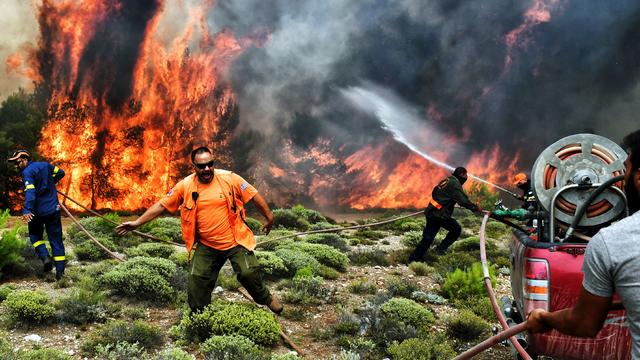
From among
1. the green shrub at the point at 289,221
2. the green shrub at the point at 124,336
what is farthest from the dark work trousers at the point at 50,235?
the green shrub at the point at 289,221

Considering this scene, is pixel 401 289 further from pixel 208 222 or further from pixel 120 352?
pixel 120 352

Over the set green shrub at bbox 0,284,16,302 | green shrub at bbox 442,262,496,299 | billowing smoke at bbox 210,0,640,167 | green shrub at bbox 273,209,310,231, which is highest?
billowing smoke at bbox 210,0,640,167

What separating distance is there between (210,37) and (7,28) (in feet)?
59.6

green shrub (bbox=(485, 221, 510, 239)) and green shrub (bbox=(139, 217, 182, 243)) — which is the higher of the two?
green shrub (bbox=(485, 221, 510, 239))

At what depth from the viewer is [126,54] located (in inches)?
1657

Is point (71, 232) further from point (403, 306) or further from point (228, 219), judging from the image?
point (403, 306)

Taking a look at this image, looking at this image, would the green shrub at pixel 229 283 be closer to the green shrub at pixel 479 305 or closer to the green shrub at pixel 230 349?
the green shrub at pixel 230 349

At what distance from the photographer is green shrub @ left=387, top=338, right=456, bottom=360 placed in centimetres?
487

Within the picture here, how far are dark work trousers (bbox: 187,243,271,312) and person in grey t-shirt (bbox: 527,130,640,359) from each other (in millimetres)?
4157

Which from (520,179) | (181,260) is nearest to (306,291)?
(181,260)

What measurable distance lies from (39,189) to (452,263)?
866 centimetres

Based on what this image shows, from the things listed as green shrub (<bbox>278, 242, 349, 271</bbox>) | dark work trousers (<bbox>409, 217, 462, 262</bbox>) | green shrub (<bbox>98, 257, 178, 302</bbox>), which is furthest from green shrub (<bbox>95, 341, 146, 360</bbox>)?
dark work trousers (<bbox>409, 217, 462, 262</bbox>)

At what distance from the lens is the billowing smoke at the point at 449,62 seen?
51062mm

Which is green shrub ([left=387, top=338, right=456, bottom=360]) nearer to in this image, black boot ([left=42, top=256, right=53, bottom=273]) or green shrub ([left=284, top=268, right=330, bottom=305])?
green shrub ([left=284, top=268, right=330, bottom=305])
